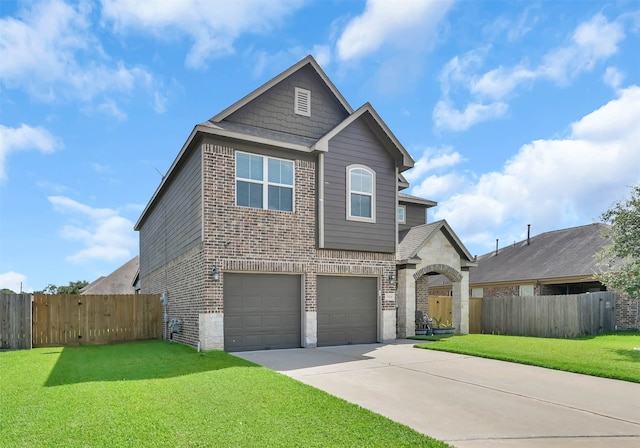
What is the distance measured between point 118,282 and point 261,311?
111 ft

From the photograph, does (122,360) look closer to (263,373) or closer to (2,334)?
(263,373)

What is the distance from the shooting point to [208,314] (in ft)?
37.4

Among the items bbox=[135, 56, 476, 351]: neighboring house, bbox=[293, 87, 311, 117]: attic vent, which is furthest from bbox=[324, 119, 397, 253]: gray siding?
bbox=[293, 87, 311, 117]: attic vent

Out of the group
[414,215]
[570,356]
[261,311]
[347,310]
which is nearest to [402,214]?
[414,215]

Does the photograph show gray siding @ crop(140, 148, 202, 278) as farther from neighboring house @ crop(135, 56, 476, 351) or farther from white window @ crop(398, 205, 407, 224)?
white window @ crop(398, 205, 407, 224)

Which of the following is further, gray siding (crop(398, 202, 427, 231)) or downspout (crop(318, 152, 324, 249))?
gray siding (crop(398, 202, 427, 231))

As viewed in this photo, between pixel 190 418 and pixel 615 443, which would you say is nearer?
pixel 615 443

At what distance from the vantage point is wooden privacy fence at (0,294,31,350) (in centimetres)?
1353

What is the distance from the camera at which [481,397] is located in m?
6.69

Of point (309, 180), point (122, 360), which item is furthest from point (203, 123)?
point (122, 360)

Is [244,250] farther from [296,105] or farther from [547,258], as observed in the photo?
[547,258]

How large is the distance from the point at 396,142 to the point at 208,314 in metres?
8.15

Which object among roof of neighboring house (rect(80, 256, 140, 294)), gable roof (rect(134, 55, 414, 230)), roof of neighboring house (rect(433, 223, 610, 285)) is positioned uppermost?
gable roof (rect(134, 55, 414, 230))

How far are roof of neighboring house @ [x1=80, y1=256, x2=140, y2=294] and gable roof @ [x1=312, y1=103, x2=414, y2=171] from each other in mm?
32246
